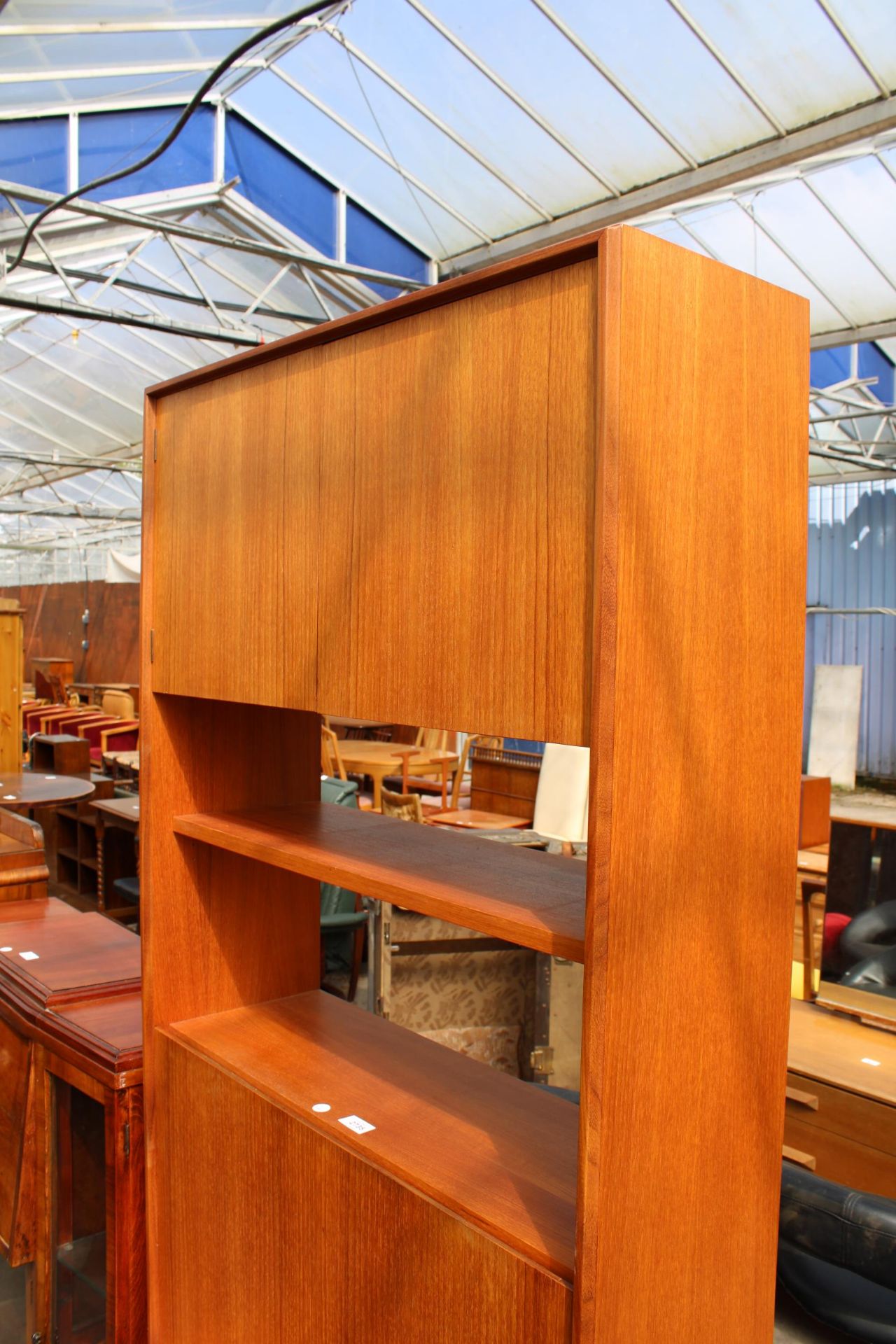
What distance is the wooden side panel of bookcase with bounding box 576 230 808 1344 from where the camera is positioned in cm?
102

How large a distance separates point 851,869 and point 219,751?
2.44m

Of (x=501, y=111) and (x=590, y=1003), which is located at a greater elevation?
(x=501, y=111)

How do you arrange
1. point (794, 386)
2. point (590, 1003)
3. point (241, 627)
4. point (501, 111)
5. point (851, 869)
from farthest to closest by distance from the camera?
point (501, 111) < point (851, 869) < point (241, 627) < point (794, 386) < point (590, 1003)

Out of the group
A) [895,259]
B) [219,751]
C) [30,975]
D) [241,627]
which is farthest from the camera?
[895,259]

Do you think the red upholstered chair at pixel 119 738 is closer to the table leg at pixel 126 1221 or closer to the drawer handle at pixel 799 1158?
the table leg at pixel 126 1221

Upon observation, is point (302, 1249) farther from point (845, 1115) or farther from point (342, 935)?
point (342, 935)

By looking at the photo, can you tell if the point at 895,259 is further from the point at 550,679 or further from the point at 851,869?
the point at 550,679

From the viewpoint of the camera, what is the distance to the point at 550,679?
1085 millimetres

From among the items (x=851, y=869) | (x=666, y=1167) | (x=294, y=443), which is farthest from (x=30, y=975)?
(x=851, y=869)

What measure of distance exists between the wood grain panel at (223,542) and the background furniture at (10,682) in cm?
483

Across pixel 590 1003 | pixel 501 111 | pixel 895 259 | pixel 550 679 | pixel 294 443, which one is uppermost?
pixel 501 111

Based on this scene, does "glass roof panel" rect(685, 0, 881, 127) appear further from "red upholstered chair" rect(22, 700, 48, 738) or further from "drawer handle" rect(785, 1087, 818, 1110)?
"red upholstered chair" rect(22, 700, 48, 738)

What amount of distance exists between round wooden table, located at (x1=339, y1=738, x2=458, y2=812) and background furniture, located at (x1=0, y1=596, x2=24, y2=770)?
2.18 m

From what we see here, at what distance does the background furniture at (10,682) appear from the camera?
616 cm
